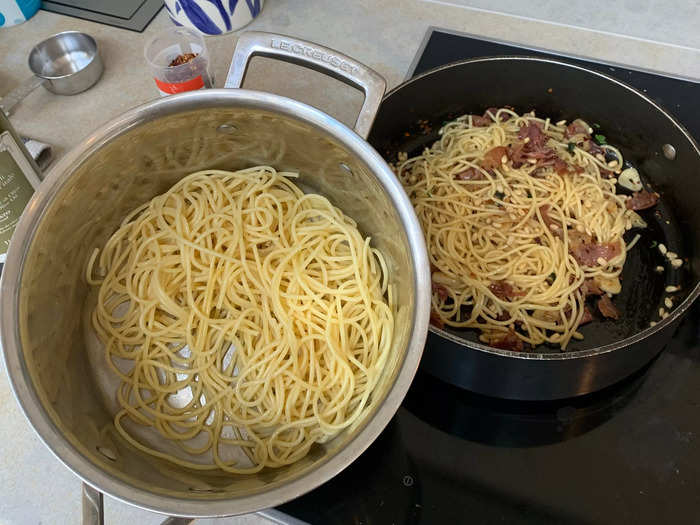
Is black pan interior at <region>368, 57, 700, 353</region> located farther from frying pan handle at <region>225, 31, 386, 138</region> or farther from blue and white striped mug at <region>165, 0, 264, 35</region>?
blue and white striped mug at <region>165, 0, 264, 35</region>

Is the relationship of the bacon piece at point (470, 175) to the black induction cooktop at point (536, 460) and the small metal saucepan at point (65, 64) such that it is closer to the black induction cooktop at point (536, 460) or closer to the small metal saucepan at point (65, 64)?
the black induction cooktop at point (536, 460)

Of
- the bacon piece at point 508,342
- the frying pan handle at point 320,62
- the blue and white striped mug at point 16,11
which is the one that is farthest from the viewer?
the blue and white striped mug at point 16,11

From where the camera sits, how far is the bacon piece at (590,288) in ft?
4.97

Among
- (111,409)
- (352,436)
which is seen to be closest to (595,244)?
(352,436)

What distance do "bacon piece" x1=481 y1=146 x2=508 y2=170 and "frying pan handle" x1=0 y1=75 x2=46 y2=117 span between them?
1.38 metres

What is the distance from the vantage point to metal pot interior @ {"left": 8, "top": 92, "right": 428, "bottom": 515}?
37.0 inches

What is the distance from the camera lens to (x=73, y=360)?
1.26m

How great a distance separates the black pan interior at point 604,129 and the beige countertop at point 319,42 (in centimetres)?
23

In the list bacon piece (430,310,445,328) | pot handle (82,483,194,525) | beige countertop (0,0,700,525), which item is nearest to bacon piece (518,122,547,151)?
beige countertop (0,0,700,525)

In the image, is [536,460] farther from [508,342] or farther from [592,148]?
[592,148]

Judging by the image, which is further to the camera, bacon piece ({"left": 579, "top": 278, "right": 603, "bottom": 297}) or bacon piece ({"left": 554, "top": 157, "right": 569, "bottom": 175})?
bacon piece ({"left": 554, "top": 157, "right": 569, "bottom": 175})

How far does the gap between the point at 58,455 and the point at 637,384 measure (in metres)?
1.19

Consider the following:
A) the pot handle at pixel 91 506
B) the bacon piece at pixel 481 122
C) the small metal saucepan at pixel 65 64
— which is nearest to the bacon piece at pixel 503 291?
the bacon piece at pixel 481 122

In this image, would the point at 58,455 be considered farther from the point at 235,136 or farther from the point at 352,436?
the point at 235,136
